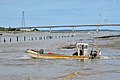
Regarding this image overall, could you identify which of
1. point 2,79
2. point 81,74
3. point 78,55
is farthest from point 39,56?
point 2,79

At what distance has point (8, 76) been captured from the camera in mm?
28781

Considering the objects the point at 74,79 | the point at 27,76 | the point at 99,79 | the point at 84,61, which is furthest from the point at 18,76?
the point at 84,61

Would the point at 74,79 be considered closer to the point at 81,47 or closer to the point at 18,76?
the point at 18,76

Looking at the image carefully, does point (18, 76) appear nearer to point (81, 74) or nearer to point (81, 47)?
point (81, 74)

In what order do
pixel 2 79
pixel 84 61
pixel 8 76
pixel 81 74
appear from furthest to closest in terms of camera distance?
pixel 84 61, pixel 81 74, pixel 8 76, pixel 2 79

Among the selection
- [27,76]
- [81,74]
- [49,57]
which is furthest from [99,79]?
[49,57]

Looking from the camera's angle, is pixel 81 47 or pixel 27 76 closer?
pixel 27 76

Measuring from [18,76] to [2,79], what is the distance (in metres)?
2.15

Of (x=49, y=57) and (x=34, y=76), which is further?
(x=49, y=57)

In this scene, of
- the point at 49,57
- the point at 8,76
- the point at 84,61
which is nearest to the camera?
the point at 8,76

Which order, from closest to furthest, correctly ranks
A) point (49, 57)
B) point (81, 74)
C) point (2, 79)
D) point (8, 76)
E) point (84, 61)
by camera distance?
point (2, 79)
point (8, 76)
point (81, 74)
point (84, 61)
point (49, 57)

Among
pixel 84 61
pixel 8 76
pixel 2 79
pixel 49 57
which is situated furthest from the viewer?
pixel 49 57

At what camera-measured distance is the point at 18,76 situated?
1139 inches

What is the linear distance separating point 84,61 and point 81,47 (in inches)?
108
